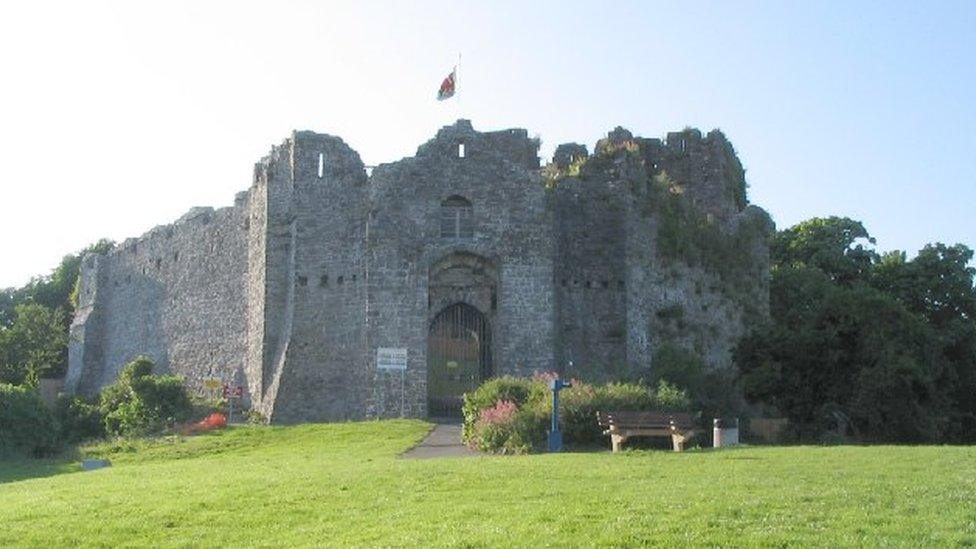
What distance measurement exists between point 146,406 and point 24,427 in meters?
3.16

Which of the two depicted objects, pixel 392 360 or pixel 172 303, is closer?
pixel 392 360

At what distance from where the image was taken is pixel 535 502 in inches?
588

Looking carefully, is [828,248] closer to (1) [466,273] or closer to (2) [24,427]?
(1) [466,273]

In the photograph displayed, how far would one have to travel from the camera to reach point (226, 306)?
140ft

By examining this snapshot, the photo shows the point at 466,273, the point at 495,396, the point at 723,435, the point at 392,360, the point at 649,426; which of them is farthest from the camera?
the point at 466,273

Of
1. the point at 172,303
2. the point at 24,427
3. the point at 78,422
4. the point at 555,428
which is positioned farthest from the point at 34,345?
the point at 555,428

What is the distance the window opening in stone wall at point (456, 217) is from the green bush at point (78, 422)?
36.4ft

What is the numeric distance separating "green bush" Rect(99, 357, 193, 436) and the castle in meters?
2.32

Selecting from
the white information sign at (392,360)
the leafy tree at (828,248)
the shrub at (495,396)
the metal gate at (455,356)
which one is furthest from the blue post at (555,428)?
the leafy tree at (828,248)

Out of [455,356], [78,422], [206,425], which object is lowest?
[206,425]

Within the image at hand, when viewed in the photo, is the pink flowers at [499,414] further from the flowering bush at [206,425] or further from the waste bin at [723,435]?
the flowering bush at [206,425]

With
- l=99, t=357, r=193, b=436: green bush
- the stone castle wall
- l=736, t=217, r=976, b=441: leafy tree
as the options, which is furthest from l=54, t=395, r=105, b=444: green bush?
l=736, t=217, r=976, b=441: leafy tree

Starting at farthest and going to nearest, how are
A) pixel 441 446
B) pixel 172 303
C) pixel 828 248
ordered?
pixel 828 248 → pixel 172 303 → pixel 441 446

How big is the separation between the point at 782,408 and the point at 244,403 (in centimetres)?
1581
